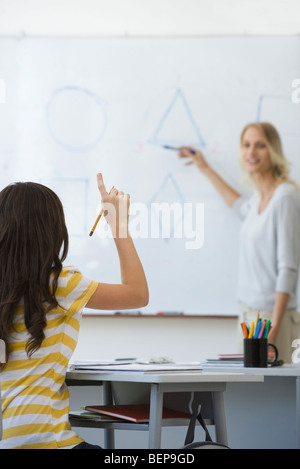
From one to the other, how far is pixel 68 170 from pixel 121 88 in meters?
0.50

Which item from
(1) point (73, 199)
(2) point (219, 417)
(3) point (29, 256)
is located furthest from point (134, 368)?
(1) point (73, 199)

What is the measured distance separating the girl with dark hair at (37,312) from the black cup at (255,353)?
1.75 feet

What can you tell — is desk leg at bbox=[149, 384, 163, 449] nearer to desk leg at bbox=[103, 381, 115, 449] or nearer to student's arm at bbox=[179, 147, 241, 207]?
desk leg at bbox=[103, 381, 115, 449]

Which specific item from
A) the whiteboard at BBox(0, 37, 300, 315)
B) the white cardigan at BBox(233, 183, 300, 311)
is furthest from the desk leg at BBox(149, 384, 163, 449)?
the whiteboard at BBox(0, 37, 300, 315)

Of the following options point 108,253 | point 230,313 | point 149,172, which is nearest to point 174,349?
point 230,313

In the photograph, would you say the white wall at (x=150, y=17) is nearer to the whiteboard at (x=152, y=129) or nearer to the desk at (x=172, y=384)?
the whiteboard at (x=152, y=129)

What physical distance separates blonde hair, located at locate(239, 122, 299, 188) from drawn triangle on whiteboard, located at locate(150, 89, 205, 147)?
9.6 inches

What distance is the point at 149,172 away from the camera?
11.2ft

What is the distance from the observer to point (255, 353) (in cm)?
190

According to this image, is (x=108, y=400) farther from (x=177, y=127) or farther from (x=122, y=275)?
(x=177, y=127)

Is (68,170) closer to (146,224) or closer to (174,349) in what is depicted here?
(146,224)

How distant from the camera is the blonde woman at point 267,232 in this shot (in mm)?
3113

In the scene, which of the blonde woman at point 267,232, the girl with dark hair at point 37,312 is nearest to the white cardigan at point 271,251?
the blonde woman at point 267,232

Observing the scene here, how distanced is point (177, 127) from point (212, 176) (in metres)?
0.30
